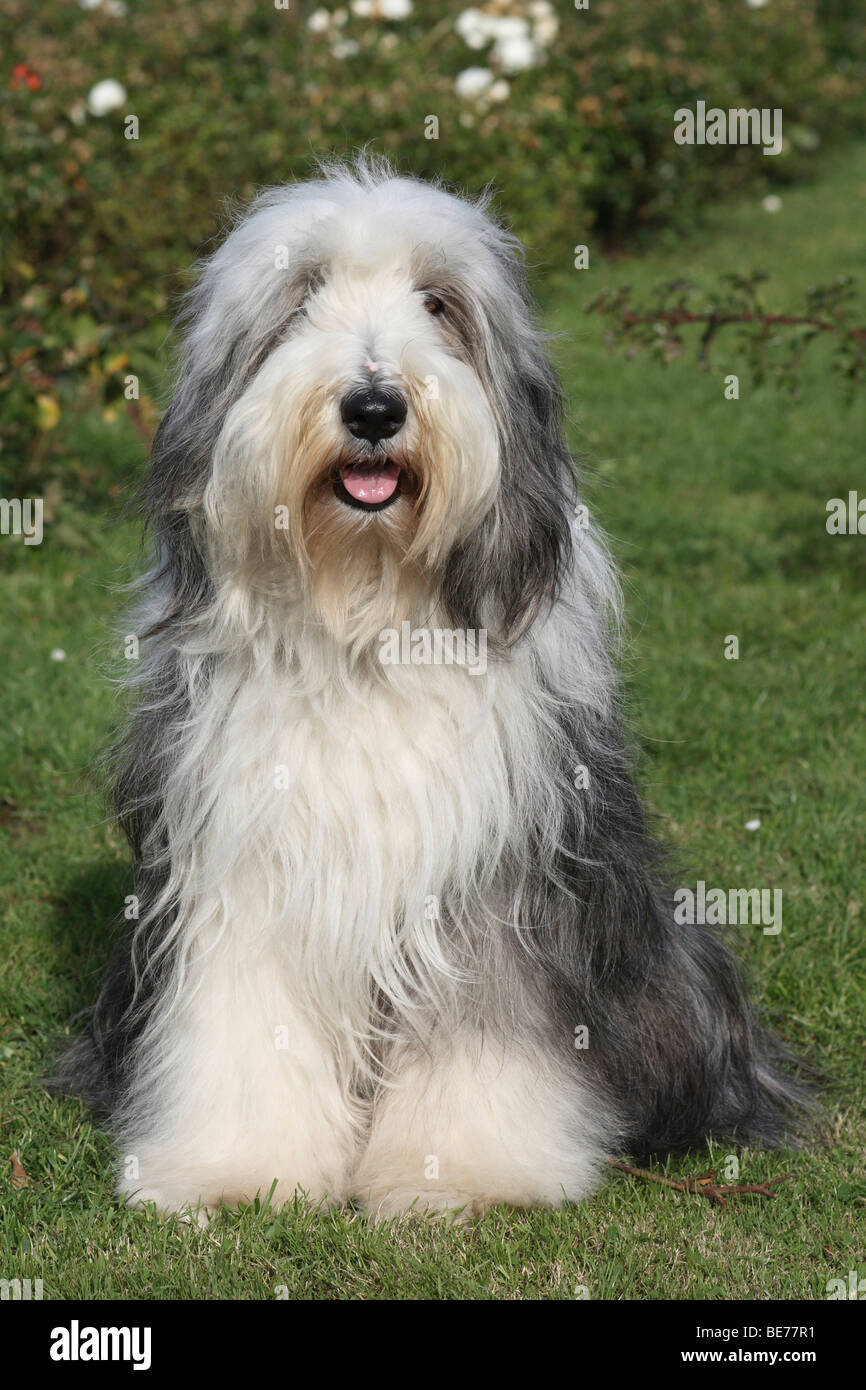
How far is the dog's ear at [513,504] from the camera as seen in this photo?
304 cm

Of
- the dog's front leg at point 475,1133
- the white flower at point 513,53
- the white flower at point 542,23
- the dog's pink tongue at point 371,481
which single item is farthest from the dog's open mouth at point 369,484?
the white flower at point 542,23

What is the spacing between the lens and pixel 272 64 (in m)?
10.4

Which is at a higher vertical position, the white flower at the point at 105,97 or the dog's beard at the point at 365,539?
the white flower at the point at 105,97

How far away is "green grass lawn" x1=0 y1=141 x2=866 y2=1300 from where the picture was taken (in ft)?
10.3

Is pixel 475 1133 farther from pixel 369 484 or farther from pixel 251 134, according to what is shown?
pixel 251 134

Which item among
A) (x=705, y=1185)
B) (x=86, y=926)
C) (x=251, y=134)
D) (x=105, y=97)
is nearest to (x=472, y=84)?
(x=251, y=134)

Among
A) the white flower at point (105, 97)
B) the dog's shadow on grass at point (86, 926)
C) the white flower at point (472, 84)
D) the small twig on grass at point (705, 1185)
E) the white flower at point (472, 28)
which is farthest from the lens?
the white flower at point (472, 28)

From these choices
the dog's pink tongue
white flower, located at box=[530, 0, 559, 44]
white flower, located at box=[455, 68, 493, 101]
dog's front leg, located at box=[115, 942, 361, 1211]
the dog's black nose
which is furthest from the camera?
white flower, located at box=[530, 0, 559, 44]

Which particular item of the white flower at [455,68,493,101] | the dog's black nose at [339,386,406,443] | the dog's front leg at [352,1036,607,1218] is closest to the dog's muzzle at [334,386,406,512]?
the dog's black nose at [339,386,406,443]

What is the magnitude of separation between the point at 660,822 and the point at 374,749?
1.56 meters

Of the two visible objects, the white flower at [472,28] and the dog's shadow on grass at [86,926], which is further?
the white flower at [472,28]

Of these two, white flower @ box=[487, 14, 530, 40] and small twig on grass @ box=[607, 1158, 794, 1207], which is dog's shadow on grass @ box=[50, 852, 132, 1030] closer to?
small twig on grass @ box=[607, 1158, 794, 1207]

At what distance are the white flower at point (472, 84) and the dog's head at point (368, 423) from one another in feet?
24.6

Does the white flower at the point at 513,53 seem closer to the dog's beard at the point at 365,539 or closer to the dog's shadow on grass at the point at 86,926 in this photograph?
the dog's shadow on grass at the point at 86,926
